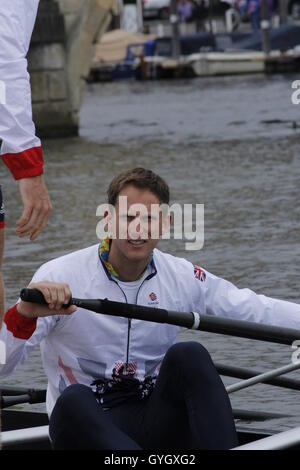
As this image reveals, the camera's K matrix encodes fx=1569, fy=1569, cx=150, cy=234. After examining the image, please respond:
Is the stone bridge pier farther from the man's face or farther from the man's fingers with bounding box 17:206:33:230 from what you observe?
the man's fingers with bounding box 17:206:33:230

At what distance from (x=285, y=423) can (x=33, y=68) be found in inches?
630

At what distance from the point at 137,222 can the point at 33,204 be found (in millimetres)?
463

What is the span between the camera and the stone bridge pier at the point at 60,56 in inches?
826

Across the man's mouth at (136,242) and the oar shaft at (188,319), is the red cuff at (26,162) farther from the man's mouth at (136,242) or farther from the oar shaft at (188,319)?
the man's mouth at (136,242)

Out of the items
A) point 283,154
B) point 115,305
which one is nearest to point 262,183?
point 283,154

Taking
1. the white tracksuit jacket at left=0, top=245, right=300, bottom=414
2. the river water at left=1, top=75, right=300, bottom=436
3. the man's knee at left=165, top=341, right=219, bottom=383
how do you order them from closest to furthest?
the man's knee at left=165, top=341, right=219, bottom=383
the white tracksuit jacket at left=0, top=245, right=300, bottom=414
the river water at left=1, top=75, right=300, bottom=436

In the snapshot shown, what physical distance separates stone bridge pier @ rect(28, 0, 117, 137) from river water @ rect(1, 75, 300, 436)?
519 millimetres

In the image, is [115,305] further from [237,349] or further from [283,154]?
[283,154]

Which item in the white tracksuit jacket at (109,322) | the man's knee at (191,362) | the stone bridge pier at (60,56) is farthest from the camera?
the stone bridge pier at (60,56)

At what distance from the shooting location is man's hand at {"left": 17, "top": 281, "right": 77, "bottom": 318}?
433cm

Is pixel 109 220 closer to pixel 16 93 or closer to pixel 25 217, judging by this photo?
pixel 25 217

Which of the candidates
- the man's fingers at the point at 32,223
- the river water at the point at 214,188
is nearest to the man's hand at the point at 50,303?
the man's fingers at the point at 32,223

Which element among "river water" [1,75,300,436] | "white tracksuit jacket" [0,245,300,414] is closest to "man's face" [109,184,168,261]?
"white tracksuit jacket" [0,245,300,414]

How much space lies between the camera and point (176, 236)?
1122cm
